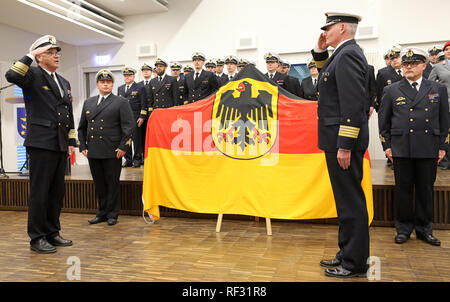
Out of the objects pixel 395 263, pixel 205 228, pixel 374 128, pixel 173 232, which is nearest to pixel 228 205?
pixel 205 228

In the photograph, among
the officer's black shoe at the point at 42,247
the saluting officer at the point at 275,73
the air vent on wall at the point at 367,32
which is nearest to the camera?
the officer's black shoe at the point at 42,247

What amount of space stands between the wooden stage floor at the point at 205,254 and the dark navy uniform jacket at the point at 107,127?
2.56ft

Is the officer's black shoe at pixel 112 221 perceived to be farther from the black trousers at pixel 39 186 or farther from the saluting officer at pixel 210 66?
the saluting officer at pixel 210 66

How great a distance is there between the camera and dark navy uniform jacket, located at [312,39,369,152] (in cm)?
206

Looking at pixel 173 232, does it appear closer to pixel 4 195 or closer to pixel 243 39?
pixel 4 195

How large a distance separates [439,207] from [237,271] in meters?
2.13

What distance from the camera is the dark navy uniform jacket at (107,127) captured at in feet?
12.3

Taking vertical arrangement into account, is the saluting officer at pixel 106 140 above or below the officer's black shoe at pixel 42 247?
above

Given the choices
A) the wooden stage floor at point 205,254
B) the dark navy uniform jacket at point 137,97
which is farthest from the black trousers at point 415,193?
the dark navy uniform jacket at point 137,97

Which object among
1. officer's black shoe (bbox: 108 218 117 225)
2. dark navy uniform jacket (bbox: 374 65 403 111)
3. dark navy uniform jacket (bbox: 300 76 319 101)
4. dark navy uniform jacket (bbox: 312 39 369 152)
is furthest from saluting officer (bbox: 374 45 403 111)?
officer's black shoe (bbox: 108 218 117 225)

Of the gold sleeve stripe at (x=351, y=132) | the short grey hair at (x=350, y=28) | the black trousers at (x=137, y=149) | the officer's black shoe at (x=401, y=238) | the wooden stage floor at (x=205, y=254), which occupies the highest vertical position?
the short grey hair at (x=350, y=28)

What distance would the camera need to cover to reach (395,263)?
2.46m

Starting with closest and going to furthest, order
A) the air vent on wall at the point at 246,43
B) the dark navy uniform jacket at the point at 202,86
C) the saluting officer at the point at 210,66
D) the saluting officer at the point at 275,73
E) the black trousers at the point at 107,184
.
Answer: the black trousers at the point at 107,184 → the saluting officer at the point at 275,73 → the dark navy uniform jacket at the point at 202,86 → the saluting officer at the point at 210,66 → the air vent on wall at the point at 246,43

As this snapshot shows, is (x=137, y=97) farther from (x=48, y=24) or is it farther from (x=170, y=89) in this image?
(x=48, y=24)
